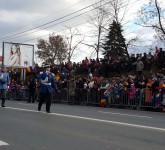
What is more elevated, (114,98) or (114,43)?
(114,43)

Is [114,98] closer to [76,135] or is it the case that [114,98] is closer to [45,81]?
[45,81]

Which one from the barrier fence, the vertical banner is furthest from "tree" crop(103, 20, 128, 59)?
the barrier fence

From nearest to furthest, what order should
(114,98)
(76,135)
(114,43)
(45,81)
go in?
(76,135) < (45,81) < (114,98) < (114,43)

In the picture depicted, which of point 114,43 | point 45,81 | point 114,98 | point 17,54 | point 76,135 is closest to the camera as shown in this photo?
point 76,135

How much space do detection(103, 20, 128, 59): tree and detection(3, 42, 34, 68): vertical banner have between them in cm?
970

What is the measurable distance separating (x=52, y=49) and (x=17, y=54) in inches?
1466

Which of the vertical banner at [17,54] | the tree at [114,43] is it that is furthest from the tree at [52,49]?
the vertical banner at [17,54]

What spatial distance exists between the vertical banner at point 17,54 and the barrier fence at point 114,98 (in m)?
17.2

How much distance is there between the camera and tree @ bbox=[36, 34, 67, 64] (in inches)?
3071

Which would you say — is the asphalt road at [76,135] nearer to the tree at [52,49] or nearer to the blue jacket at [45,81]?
the blue jacket at [45,81]

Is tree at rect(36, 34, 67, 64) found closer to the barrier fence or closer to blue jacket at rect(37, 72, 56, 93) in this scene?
the barrier fence

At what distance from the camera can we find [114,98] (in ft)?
70.7

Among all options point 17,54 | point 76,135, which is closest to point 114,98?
point 76,135

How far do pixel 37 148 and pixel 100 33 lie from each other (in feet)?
142
